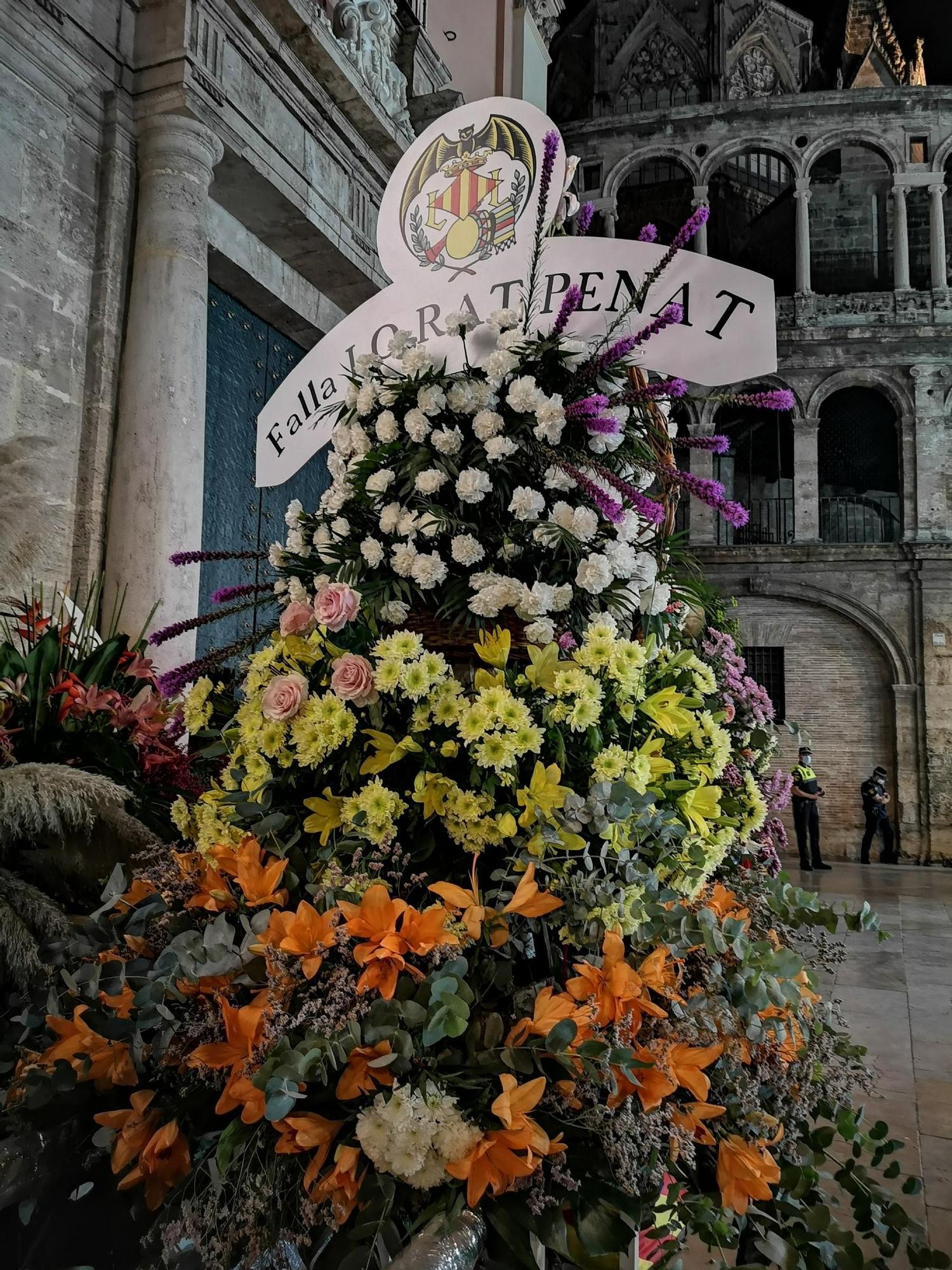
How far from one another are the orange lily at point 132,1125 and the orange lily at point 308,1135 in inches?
6.8

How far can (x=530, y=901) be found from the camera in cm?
107

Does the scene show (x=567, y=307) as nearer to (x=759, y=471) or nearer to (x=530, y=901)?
(x=530, y=901)

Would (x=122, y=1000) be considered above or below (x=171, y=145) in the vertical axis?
below

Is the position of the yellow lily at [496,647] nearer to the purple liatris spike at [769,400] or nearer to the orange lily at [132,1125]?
the purple liatris spike at [769,400]

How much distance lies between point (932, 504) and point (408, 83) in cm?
1202

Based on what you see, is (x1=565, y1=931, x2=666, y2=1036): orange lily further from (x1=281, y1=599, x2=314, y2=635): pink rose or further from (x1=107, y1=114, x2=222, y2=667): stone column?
(x1=107, y1=114, x2=222, y2=667): stone column

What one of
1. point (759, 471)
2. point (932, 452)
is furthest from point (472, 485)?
point (759, 471)

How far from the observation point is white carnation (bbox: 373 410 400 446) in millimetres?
1483

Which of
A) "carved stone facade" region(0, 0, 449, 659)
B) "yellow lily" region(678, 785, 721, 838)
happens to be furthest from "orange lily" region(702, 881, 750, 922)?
"carved stone facade" region(0, 0, 449, 659)

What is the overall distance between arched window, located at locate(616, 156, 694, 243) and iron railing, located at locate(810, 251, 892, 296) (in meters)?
3.03

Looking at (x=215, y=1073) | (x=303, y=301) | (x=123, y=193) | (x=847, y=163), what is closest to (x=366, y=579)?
(x=215, y=1073)

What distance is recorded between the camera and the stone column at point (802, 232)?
622 inches

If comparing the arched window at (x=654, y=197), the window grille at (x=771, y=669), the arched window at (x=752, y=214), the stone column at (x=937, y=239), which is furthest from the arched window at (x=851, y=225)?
the window grille at (x=771, y=669)

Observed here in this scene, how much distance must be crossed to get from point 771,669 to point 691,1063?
15.5 metres
